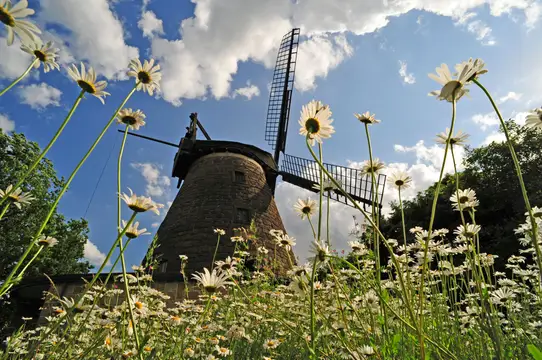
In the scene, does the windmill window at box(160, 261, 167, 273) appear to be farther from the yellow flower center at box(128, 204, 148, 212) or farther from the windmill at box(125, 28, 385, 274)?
the yellow flower center at box(128, 204, 148, 212)

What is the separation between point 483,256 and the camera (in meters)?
2.50

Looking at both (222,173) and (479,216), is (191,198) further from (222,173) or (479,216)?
(479,216)

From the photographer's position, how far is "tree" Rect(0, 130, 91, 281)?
47.3 feet

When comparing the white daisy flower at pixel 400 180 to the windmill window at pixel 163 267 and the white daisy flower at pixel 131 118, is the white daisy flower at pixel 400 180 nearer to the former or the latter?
the white daisy flower at pixel 131 118

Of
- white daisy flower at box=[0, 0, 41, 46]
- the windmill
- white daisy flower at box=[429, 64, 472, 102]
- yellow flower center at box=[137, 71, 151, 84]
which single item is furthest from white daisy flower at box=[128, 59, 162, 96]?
the windmill

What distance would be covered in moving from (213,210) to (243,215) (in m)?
1.05

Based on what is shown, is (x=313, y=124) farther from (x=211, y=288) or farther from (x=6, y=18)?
(x=6, y=18)

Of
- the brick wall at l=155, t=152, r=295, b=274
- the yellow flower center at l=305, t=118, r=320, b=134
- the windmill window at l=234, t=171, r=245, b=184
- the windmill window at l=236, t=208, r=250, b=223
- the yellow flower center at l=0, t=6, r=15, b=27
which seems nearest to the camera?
the yellow flower center at l=0, t=6, r=15, b=27

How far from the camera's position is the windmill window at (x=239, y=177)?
513 inches

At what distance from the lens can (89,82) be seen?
1636 mm

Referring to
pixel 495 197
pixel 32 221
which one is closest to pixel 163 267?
pixel 32 221

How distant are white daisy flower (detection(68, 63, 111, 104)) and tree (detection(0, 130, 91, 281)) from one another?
1339cm

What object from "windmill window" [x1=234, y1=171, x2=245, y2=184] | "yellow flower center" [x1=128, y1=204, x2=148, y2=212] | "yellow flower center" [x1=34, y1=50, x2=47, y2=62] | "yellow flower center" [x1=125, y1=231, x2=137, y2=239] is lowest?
"yellow flower center" [x1=125, y1=231, x2=137, y2=239]

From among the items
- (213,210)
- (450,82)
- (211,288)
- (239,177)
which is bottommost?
(211,288)
